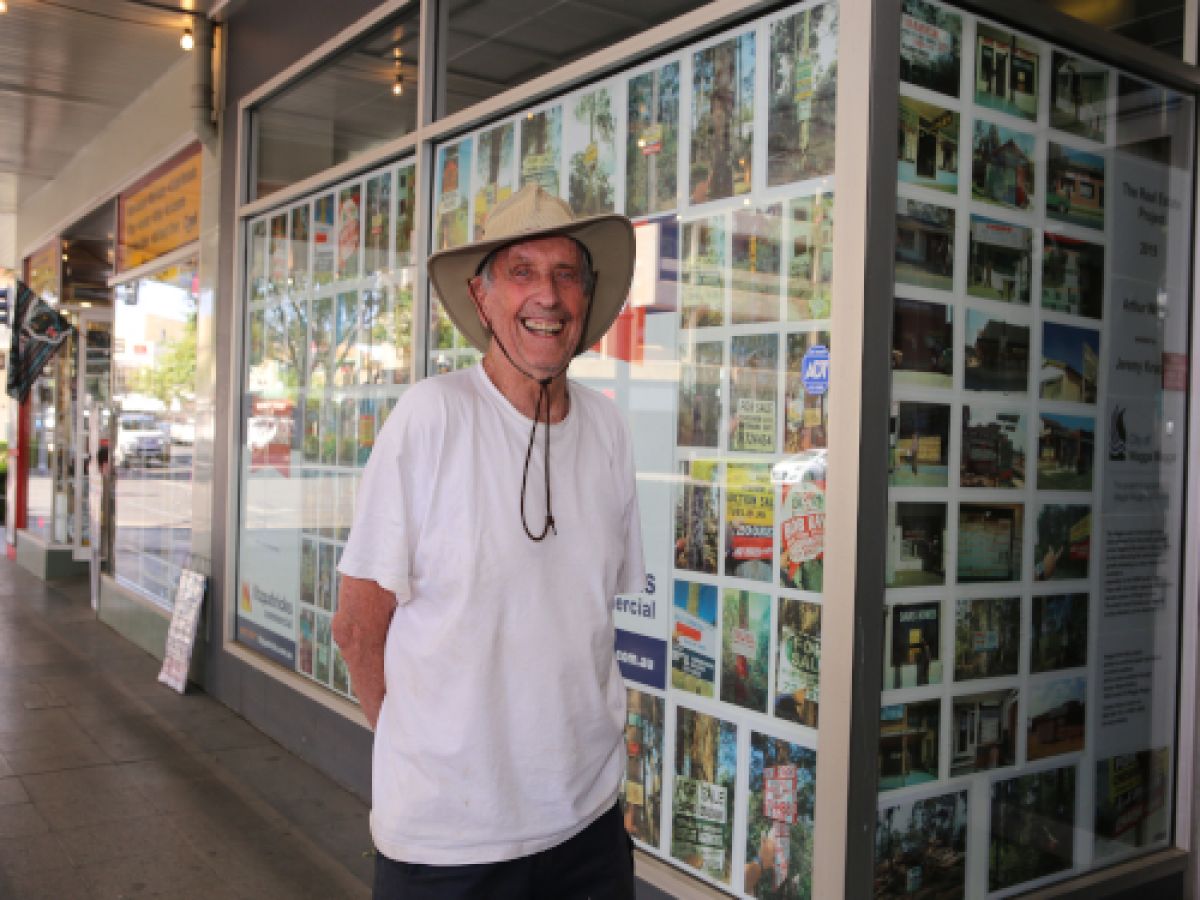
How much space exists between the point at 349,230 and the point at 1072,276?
3.63 m

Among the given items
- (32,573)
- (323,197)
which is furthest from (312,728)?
(32,573)

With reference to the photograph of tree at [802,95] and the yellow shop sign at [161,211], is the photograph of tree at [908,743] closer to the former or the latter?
the photograph of tree at [802,95]

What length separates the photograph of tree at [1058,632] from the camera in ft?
10.9

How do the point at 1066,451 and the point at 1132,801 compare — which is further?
the point at 1132,801

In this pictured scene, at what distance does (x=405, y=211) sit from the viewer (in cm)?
523

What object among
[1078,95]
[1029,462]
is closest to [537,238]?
[1029,462]

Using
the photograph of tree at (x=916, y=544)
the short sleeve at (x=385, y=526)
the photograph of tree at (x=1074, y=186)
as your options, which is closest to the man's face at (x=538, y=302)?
the short sleeve at (x=385, y=526)

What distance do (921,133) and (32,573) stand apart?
12.6 m

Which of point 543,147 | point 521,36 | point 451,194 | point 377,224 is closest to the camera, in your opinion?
point 543,147

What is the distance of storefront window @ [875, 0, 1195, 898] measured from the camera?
2.99 m

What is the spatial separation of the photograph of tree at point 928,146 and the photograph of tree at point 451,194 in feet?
7.25

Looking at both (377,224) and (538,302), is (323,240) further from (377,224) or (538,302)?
(538,302)

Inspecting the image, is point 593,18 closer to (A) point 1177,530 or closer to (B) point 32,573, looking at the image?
(A) point 1177,530

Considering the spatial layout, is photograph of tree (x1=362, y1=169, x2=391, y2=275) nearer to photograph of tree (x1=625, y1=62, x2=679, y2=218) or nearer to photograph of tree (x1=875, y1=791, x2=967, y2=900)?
photograph of tree (x1=625, y1=62, x2=679, y2=218)
